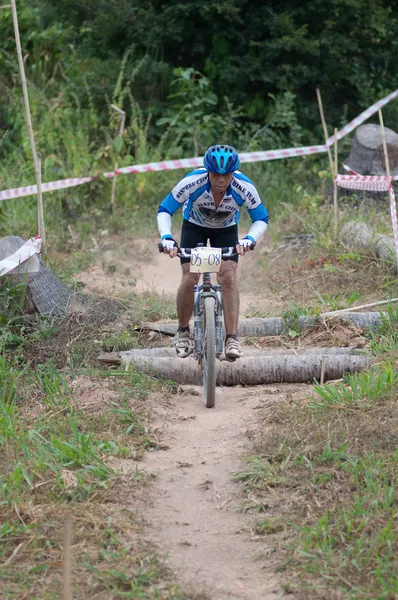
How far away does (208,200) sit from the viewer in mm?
6090

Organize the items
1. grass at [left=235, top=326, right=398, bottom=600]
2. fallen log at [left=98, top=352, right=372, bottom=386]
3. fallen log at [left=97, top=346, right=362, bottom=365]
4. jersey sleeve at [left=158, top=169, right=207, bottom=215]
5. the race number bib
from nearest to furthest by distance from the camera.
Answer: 1. grass at [left=235, top=326, right=398, bottom=600]
2. the race number bib
3. jersey sleeve at [left=158, top=169, right=207, bottom=215]
4. fallen log at [left=98, top=352, right=372, bottom=386]
5. fallen log at [left=97, top=346, right=362, bottom=365]

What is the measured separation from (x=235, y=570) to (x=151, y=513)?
0.62m

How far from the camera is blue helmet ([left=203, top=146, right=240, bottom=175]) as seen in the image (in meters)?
5.71

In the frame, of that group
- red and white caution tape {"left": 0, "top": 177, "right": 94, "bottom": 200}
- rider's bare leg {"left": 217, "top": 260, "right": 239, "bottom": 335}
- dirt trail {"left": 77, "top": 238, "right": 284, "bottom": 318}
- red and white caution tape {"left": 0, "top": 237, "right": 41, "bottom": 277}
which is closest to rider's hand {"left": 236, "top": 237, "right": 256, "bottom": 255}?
rider's bare leg {"left": 217, "top": 260, "right": 239, "bottom": 335}

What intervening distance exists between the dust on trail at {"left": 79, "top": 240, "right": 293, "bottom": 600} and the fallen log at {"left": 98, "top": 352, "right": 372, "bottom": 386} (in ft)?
0.39

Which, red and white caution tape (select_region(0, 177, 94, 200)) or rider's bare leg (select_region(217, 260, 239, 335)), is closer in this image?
rider's bare leg (select_region(217, 260, 239, 335))

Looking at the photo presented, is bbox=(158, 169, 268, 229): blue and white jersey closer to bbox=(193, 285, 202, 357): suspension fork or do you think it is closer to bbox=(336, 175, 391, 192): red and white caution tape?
bbox=(193, 285, 202, 357): suspension fork

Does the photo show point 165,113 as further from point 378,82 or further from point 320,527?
point 320,527

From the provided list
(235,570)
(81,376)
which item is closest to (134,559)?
(235,570)

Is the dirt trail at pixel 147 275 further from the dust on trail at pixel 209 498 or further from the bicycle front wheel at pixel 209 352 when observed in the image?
the dust on trail at pixel 209 498

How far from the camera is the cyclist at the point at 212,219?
19.4 feet

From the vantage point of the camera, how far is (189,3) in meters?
11.8

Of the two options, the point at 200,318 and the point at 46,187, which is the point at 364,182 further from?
the point at 200,318

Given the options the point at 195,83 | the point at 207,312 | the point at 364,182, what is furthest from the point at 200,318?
the point at 195,83
